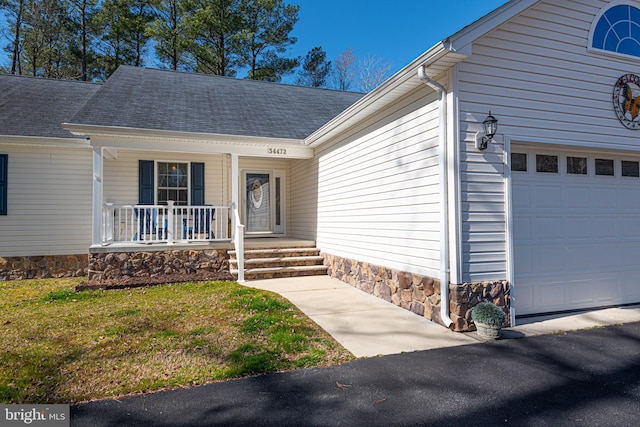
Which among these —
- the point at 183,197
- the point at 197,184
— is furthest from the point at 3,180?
the point at 197,184

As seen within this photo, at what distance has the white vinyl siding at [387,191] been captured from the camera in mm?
4621

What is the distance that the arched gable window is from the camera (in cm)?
493

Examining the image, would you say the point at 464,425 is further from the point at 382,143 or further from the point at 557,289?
the point at 382,143

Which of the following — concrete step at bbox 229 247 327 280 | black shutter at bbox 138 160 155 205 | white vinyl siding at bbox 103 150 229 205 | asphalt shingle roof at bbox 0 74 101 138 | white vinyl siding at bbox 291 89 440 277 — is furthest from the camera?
black shutter at bbox 138 160 155 205

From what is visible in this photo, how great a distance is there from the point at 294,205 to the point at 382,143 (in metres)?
5.00

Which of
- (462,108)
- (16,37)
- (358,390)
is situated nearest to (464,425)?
(358,390)

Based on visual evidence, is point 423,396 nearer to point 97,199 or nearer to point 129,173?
point 97,199

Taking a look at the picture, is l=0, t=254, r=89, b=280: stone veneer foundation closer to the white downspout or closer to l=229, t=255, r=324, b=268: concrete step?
l=229, t=255, r=324, b=268: concrete step

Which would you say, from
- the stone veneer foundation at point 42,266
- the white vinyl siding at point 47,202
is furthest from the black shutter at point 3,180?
the stone veneer foundation at point 42,266

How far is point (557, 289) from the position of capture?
189 inches

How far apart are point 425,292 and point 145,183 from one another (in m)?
7.09

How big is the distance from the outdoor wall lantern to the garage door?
2.02 ft

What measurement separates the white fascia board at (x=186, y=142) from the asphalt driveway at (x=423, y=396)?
587 cm

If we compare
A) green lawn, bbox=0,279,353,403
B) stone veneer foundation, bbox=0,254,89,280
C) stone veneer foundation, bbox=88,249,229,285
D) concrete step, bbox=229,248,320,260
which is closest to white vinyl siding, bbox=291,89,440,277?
concrete step, bbox=229,248,320,260
